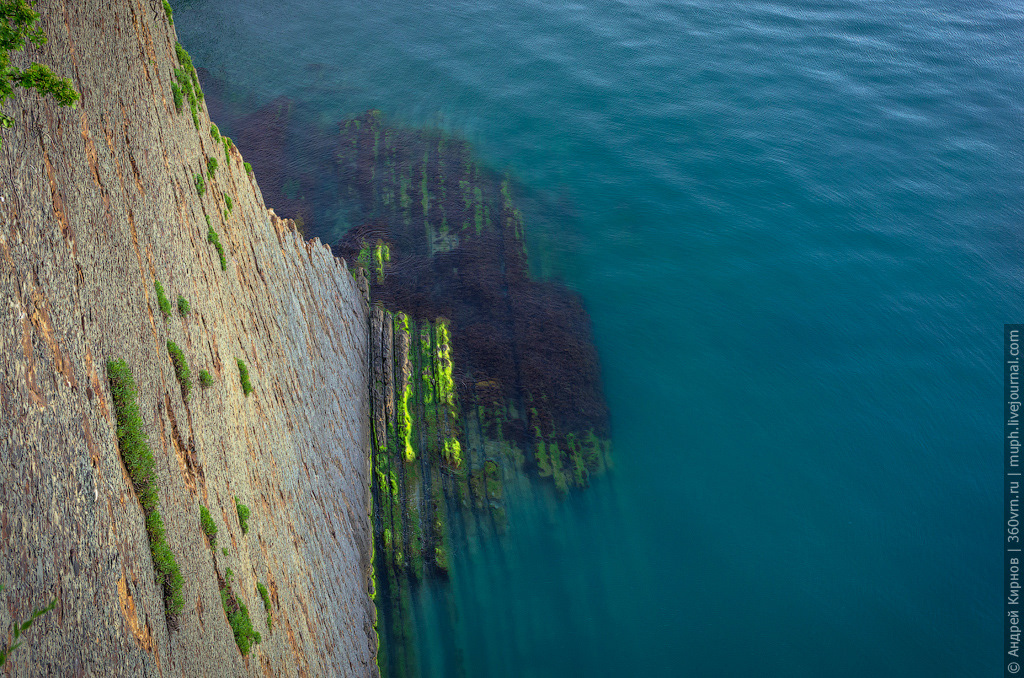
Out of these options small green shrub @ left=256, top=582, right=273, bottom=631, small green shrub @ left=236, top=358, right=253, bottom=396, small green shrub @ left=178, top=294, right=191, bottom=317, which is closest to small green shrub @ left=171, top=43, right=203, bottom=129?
small green shrub @ left=178, top=294, right=191, bottom=317

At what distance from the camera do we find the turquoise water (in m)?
15.8

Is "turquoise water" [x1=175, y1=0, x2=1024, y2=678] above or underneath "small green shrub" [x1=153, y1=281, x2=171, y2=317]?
underneath

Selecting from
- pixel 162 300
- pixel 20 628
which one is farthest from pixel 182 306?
pixel 20 628

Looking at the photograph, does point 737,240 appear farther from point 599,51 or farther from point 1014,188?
point 599,51

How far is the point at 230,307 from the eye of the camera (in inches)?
407

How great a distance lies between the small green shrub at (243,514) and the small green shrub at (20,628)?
12.0 ft

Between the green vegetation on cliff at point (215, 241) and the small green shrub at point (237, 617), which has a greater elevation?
the green vegetation on cliff at point (215, 241)

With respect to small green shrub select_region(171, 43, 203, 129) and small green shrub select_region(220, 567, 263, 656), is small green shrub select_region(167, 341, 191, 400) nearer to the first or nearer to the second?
small green shrub select_region(220, 567, 263, 656)

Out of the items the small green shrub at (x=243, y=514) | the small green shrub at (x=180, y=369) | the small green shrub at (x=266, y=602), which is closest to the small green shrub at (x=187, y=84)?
the small green shrub at (x=180, y=369)

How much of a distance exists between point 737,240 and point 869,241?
5.33 meters

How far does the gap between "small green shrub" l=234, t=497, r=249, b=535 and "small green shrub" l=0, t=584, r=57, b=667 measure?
365 centimetres

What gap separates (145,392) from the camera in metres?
7.37

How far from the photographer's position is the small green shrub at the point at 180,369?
8203mm

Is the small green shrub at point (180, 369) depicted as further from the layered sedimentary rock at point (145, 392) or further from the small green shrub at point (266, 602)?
the small green shrub at point (266, 602)
